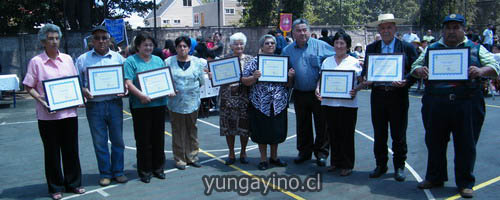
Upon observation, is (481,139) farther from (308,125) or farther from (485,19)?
(485,19)

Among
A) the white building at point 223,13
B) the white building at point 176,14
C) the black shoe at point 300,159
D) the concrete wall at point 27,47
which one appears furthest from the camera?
the white building at point 176,14

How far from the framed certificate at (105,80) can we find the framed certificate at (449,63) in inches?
146

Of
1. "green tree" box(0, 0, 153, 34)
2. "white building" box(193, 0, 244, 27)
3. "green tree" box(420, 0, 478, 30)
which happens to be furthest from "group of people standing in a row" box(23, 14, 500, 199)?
"white building" box(193, 0, 244, 27)

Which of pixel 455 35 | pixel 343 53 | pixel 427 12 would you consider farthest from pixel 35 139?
pixel 427 12

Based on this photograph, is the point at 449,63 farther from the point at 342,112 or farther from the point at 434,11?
the point at 434,11

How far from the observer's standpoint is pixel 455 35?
4.86 metres

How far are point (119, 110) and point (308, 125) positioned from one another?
8.91 ft

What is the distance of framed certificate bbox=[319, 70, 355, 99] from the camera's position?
5617 mm

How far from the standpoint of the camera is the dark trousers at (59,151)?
508 centimetres

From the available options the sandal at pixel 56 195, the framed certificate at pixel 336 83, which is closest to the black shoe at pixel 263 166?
the framed certificate at pixel 336 83

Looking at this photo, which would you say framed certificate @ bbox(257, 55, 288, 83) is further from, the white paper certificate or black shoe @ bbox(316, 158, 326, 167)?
the white paper certificate

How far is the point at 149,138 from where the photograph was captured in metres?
5.78

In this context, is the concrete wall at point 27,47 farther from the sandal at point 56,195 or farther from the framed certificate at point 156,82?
the sandal at point 56,195

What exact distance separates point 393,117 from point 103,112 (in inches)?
145
